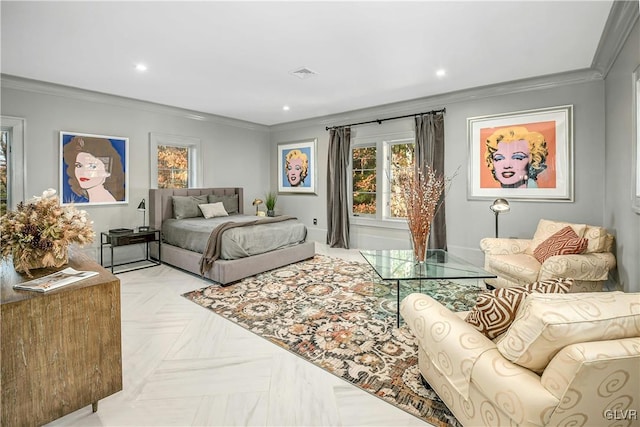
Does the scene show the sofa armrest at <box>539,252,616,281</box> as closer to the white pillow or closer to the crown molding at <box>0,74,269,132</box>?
the white pillow

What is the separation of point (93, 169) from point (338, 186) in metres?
3.96

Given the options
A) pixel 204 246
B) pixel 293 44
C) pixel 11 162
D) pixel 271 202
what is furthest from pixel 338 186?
pixel 11 162

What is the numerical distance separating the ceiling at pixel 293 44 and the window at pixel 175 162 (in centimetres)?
104

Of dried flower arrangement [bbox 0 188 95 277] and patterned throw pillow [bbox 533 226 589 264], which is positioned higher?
dried flower arrangement [bbox 0 188 95 277]

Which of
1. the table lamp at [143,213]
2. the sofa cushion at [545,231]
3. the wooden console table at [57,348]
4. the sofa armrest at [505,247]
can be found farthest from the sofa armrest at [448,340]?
the table lamp at [143,213]

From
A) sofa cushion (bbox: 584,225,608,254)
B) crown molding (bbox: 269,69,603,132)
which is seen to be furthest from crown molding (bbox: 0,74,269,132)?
sofa cushion (bbox: 584,225,608,254)

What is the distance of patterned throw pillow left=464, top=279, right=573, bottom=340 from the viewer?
4.70ft

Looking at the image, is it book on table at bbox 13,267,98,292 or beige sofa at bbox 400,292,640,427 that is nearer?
beige sofa at bbox 400,292,640,427

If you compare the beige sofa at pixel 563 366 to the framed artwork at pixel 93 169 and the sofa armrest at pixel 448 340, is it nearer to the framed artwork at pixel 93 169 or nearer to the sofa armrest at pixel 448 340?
the sofa armrest at pixel 448 340

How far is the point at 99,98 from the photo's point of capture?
4668mm

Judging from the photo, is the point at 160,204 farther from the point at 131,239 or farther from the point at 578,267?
the point at 578,267

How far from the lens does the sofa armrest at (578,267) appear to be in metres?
2.83

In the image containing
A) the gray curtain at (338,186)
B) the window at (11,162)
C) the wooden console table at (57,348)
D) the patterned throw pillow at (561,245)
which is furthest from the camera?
the gray curtain at (338,186)

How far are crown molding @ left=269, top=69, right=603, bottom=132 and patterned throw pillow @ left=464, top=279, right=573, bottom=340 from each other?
3.64 meters
